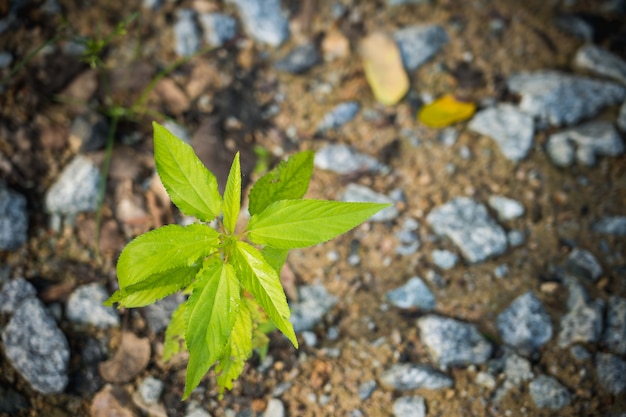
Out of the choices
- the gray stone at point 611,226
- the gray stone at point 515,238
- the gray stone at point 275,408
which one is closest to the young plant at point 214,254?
the gray stone at point 275,408

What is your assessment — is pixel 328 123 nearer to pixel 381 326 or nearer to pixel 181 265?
pixel 381 326

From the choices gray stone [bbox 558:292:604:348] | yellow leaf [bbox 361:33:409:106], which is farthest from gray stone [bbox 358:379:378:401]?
yellow leaf [bbox 361:33:409:106]

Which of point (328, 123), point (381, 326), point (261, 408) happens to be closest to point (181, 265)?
point (261, 408)

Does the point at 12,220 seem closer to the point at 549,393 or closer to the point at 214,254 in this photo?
the point at 214,254

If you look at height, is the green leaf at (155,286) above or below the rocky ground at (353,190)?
above

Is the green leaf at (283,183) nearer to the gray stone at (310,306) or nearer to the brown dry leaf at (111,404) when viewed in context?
the gray stone at (310,306)

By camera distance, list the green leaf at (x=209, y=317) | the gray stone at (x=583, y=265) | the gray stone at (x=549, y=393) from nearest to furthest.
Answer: the green leaf at (x=209, y=317) < the gray stone at (x=549, y=393) < the gray stone at (x=583, y=265)

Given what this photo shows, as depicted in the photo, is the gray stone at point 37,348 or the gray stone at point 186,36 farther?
the gray stone at point 186,36

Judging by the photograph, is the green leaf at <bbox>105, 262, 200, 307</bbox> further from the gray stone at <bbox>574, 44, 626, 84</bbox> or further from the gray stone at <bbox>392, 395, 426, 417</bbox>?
the gray stone at <bbox>574, 44, 626, 84</bbox>
